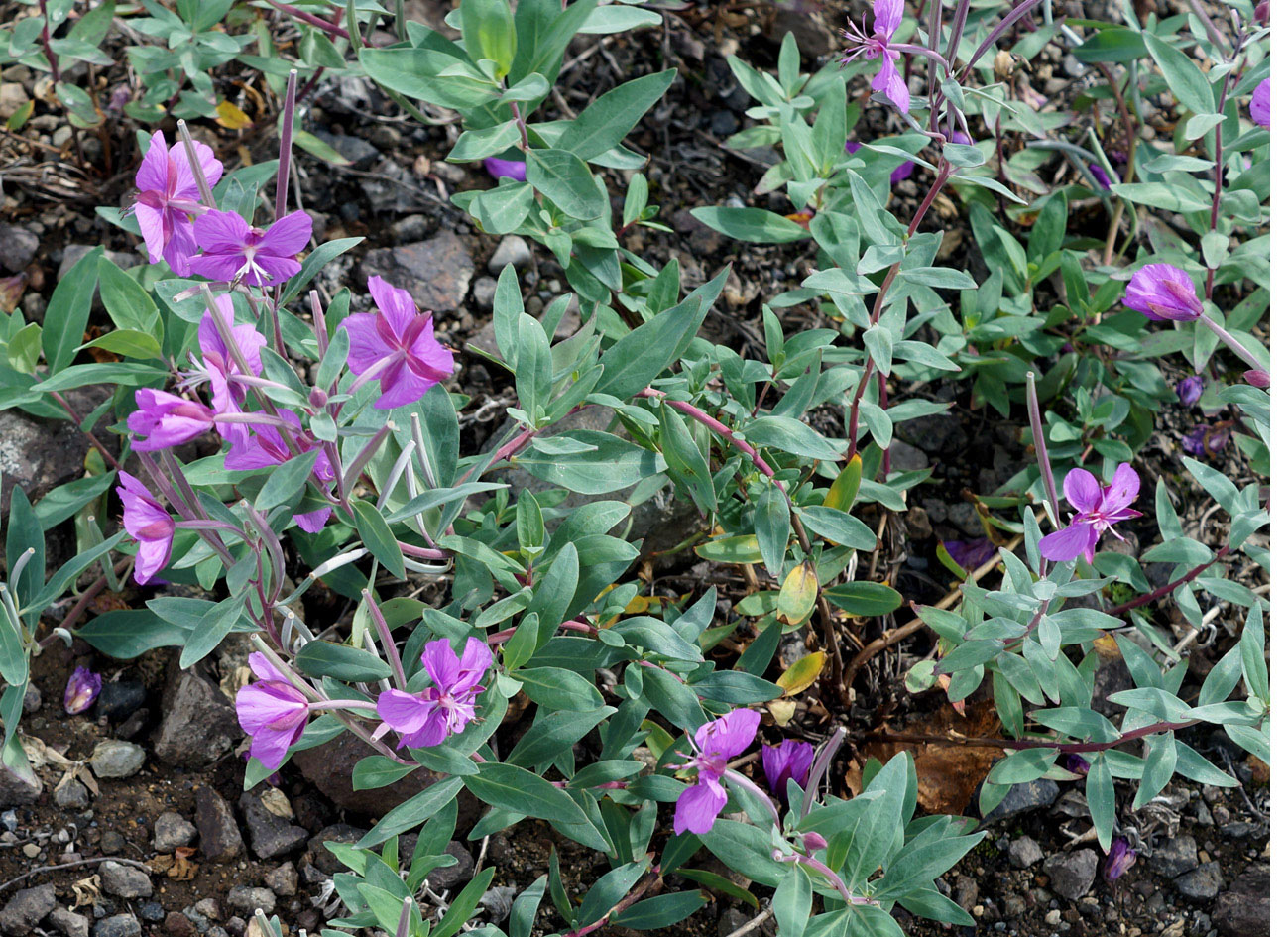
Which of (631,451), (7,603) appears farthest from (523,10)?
(7,603)

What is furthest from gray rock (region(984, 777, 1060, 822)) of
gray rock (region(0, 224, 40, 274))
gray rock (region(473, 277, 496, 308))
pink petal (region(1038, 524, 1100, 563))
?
gray rock (region(0, 224, 40, 274))

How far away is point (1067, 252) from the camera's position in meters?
2.46

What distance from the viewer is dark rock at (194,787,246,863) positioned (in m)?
2.05

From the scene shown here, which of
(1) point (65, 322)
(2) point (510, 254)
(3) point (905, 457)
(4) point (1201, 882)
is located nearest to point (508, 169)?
(2) point (510, 254)

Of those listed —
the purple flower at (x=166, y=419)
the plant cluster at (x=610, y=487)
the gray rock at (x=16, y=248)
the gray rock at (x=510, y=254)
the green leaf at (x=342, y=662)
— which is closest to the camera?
the purple flower at (x=166, y=419)

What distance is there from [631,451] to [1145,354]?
1310 mm

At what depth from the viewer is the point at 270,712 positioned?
1.34 meters

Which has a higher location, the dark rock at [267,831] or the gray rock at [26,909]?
the gray rock at [26,909]

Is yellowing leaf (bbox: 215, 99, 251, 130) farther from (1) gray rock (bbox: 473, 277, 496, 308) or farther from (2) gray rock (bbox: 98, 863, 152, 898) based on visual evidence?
(2) gray rock (bbox: 98, 863, 152, 898)

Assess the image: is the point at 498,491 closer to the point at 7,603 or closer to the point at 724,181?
the point at 7,603

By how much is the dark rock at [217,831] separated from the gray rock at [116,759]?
159mm

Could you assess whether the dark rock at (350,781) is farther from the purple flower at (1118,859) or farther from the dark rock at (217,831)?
the purple flower at (1118,859)

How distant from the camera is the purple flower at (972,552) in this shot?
248 centimetres

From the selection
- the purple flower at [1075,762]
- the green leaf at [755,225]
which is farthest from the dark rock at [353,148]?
the purple flower at [1075,762]
